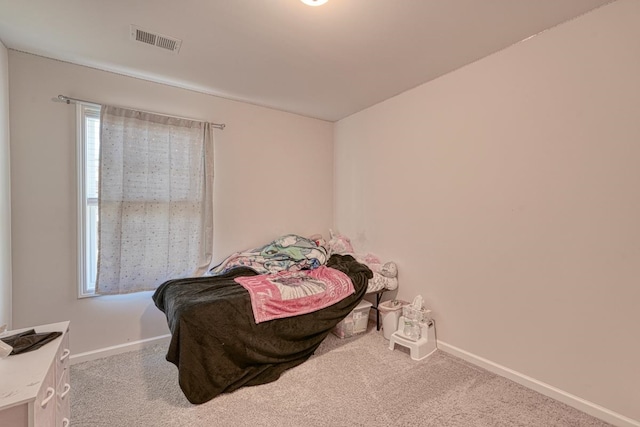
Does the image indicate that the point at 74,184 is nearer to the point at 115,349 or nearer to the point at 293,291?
the point at 115,349

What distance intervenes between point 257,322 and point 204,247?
1092 mm

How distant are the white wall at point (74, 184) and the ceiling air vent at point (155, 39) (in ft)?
2.21

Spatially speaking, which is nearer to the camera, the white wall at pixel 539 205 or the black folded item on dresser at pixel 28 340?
the black folded item on dresser at pixel 28 340

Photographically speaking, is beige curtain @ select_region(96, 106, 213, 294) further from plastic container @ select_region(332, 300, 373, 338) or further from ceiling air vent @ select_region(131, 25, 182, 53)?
plastic container @ select_region(332, 300, 373, 338)

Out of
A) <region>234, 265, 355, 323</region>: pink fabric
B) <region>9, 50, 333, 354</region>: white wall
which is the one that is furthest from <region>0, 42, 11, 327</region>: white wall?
<region>234, 265, 355, 323</region>: pink fabric

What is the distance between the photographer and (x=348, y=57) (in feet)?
6.89

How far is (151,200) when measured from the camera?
2.48 m

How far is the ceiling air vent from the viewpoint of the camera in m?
1.81

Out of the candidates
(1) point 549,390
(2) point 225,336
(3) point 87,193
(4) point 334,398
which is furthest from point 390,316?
(3) point 87,193

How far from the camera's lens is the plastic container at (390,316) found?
258 centimetres

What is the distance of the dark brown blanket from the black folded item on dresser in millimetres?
628

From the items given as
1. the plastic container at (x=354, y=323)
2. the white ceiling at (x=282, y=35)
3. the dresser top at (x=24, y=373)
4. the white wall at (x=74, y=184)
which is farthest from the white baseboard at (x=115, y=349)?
the white ceiling at (x=282, y=35)

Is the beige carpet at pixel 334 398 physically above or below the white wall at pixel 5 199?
below

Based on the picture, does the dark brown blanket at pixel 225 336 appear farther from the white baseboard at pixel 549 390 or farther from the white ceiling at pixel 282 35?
the white ceiling at pixel 282 35
